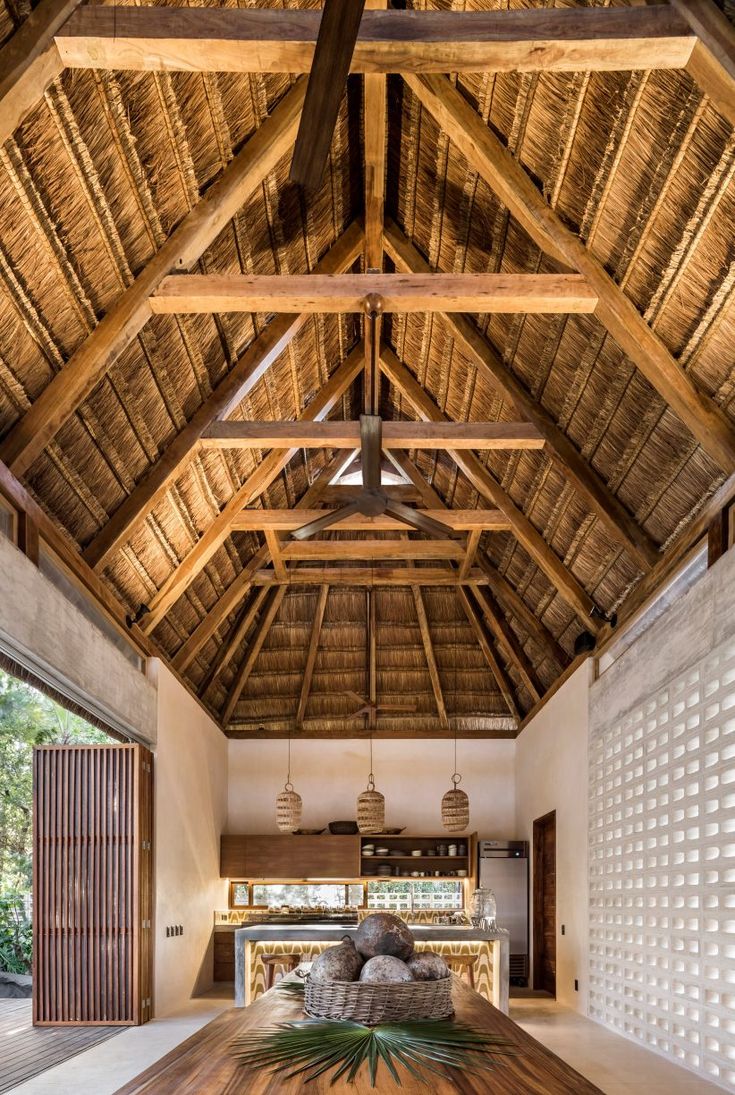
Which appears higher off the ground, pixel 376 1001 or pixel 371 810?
pixel 376 1001

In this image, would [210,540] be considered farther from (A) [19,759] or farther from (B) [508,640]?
(A) [19,759]

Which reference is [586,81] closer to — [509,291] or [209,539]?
[509,291]

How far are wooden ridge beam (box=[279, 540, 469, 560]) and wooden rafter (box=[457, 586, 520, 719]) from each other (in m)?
1.80

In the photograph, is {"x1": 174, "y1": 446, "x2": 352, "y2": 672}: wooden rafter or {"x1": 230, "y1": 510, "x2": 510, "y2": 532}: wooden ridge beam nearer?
{"x1": 230, "y1": 510, "x2": 510, "y2": 532}: wooden ridge beam

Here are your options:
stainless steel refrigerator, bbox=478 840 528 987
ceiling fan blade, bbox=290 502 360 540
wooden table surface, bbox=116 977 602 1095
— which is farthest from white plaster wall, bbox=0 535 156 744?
stainless steel refrigerator, bbox=478 840 528 987

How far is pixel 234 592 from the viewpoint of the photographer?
Answer: 10891 millimetres

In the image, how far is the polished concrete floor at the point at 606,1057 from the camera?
5699 mm

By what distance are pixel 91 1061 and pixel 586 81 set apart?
19.4 ft

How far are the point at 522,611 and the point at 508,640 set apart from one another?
1.21 m

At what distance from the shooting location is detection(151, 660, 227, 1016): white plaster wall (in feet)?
30.9

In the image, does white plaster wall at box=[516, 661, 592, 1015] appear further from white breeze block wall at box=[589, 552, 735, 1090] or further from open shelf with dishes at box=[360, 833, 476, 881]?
open shelf with dishes at box=[360, 833, 476, 881]

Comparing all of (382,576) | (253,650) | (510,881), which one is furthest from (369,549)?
(510,881)

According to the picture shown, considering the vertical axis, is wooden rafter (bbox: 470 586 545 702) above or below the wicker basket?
above

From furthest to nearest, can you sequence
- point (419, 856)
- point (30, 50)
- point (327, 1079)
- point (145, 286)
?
1. point (419, 856)
2. point (145, 286)
3. point (30, 50)
4. point (327, 1079)
